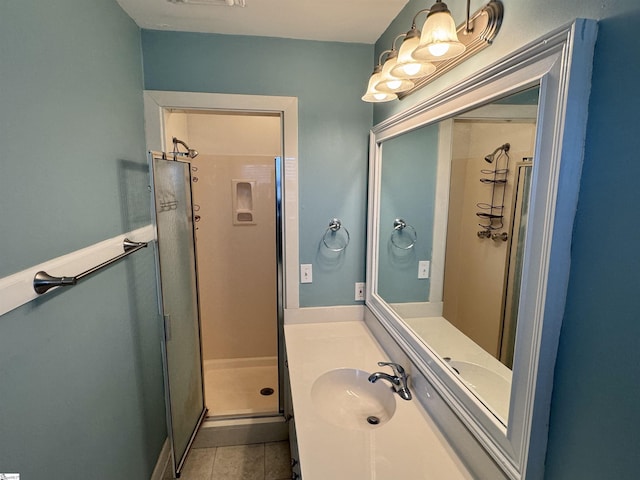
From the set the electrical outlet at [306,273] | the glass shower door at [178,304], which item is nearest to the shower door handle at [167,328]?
the glass shower door at [178,304]

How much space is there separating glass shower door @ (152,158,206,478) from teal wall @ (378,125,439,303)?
3.72 ft

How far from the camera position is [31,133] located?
0.90m

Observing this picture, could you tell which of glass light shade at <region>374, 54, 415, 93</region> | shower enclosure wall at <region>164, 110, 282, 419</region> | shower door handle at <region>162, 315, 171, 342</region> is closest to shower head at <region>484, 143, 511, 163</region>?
glass light shade at <region>374, 54, 415, 93</region>

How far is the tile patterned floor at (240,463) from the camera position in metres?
1.94

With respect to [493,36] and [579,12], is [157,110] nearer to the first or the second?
[493,36]

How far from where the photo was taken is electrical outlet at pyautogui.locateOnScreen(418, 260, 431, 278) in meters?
1.46

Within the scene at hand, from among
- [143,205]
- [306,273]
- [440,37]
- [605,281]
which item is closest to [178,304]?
[143,205]

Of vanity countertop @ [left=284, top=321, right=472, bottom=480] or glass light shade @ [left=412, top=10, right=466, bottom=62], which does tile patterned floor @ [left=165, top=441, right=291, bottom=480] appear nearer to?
vanity countertop @ [left=284, top=321, right=472, bottom=480]

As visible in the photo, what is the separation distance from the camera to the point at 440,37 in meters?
0.87

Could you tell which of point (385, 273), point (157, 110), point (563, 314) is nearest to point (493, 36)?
point (563, 314)

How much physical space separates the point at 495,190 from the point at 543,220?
1.04ft

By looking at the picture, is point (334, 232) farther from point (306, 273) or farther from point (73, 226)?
point (73, 226)

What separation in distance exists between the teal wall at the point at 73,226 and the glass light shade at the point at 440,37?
1080mm

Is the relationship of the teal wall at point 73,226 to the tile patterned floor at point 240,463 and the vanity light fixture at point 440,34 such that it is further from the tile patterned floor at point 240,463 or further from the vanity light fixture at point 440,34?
the vanity light fixture at point 440,34
